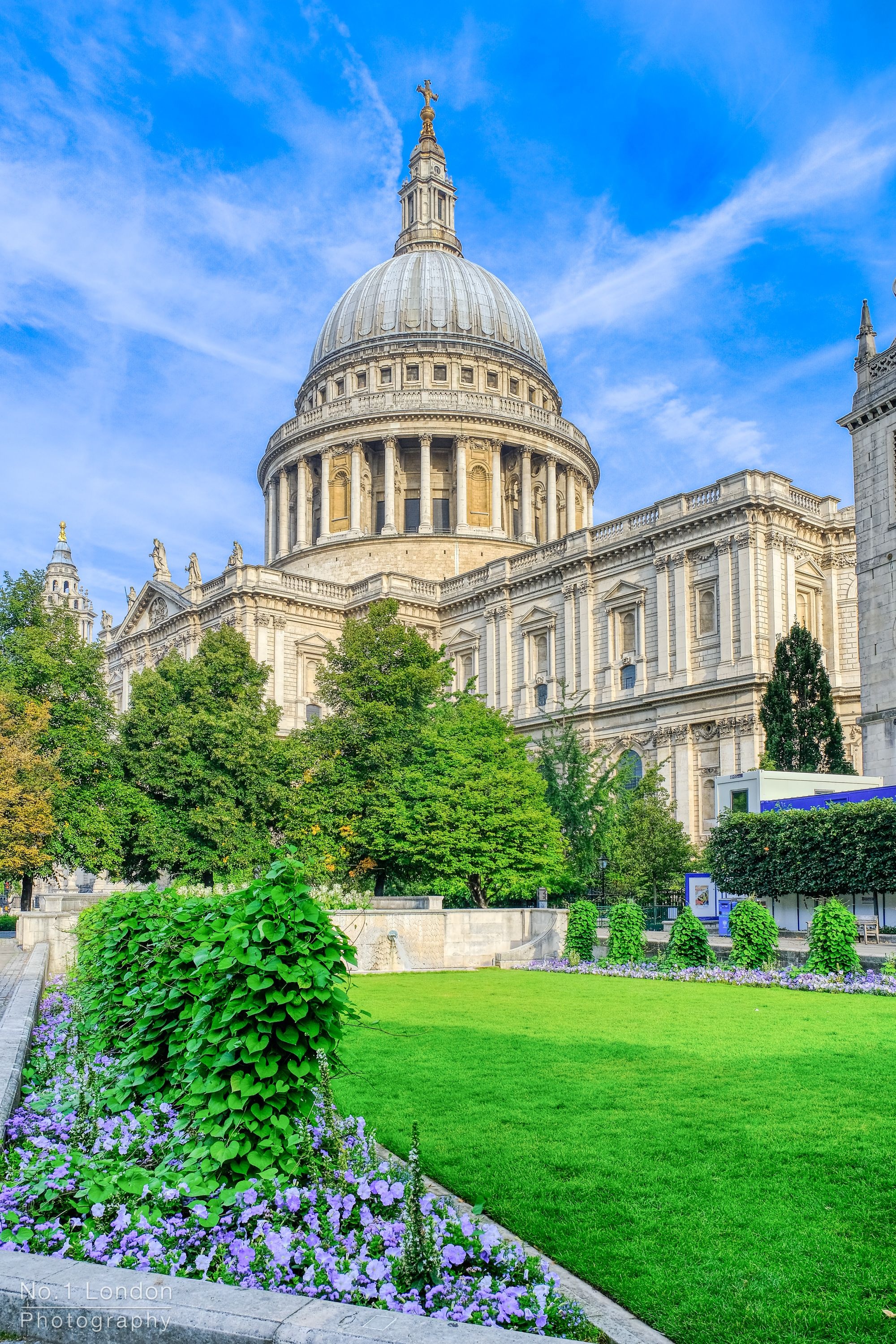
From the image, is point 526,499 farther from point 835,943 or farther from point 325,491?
point 835,943

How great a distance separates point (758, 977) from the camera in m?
20.3

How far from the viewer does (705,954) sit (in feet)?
73.6

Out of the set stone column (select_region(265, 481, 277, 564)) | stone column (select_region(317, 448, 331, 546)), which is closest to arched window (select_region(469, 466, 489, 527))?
stone column (select_region(317, 448, 331, 546))

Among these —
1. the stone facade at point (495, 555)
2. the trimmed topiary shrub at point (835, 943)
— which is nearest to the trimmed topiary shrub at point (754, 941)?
the trimmed topiary shrub at point (835, 943)

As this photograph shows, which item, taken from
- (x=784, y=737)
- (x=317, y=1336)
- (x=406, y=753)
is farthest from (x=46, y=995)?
(x=784, y=737)

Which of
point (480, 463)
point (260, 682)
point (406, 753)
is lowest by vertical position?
point (406, 753)

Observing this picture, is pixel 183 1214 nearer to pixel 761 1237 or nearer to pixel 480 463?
pixel 761 1237

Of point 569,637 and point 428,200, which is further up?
point 428,200

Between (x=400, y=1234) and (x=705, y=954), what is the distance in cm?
1755

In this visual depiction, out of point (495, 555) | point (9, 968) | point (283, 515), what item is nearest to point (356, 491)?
point (283, 515)

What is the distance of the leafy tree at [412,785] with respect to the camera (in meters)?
32.2

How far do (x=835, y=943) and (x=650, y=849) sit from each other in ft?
56.0

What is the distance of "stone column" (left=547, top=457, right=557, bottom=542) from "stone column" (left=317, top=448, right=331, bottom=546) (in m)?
15.4

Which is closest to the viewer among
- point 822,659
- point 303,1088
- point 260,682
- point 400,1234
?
point 400,1234
